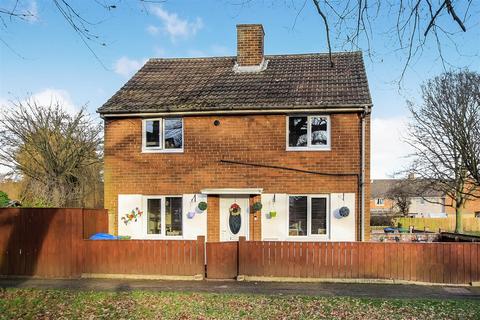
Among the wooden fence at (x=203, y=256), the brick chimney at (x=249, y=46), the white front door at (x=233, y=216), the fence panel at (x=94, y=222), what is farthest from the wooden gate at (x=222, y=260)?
the brick chimney at (x=249, y=46)

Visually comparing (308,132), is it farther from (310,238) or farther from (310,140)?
(310,238)

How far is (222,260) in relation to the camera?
14.4m

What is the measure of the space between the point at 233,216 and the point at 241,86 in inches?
186

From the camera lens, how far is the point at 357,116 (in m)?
16.6

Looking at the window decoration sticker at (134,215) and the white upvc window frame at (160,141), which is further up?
the white upvc window frame at (160,141)

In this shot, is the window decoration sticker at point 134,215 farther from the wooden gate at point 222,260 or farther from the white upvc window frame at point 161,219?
the wooden gate at point 222,260

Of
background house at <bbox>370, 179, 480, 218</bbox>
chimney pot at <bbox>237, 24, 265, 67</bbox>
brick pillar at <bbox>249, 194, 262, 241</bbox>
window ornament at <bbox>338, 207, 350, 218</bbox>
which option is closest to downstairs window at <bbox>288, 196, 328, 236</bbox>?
window ornament at <bbox>338, 207, 350, 218</bbox>

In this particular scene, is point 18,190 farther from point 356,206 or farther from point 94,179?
point 356,206

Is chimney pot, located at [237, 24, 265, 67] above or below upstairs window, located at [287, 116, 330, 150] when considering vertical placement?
above

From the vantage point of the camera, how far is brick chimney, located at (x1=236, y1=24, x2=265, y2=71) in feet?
65.5

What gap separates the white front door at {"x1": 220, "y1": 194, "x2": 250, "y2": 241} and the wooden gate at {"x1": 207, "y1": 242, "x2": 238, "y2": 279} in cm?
246

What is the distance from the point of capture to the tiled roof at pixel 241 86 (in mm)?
16984

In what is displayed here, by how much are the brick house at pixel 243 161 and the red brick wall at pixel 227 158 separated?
3 centimetres

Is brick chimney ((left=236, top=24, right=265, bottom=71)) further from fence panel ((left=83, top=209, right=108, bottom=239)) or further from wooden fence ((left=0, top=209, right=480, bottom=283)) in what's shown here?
wooden fence ((left=0, top=209, right=480, bottom=283))
